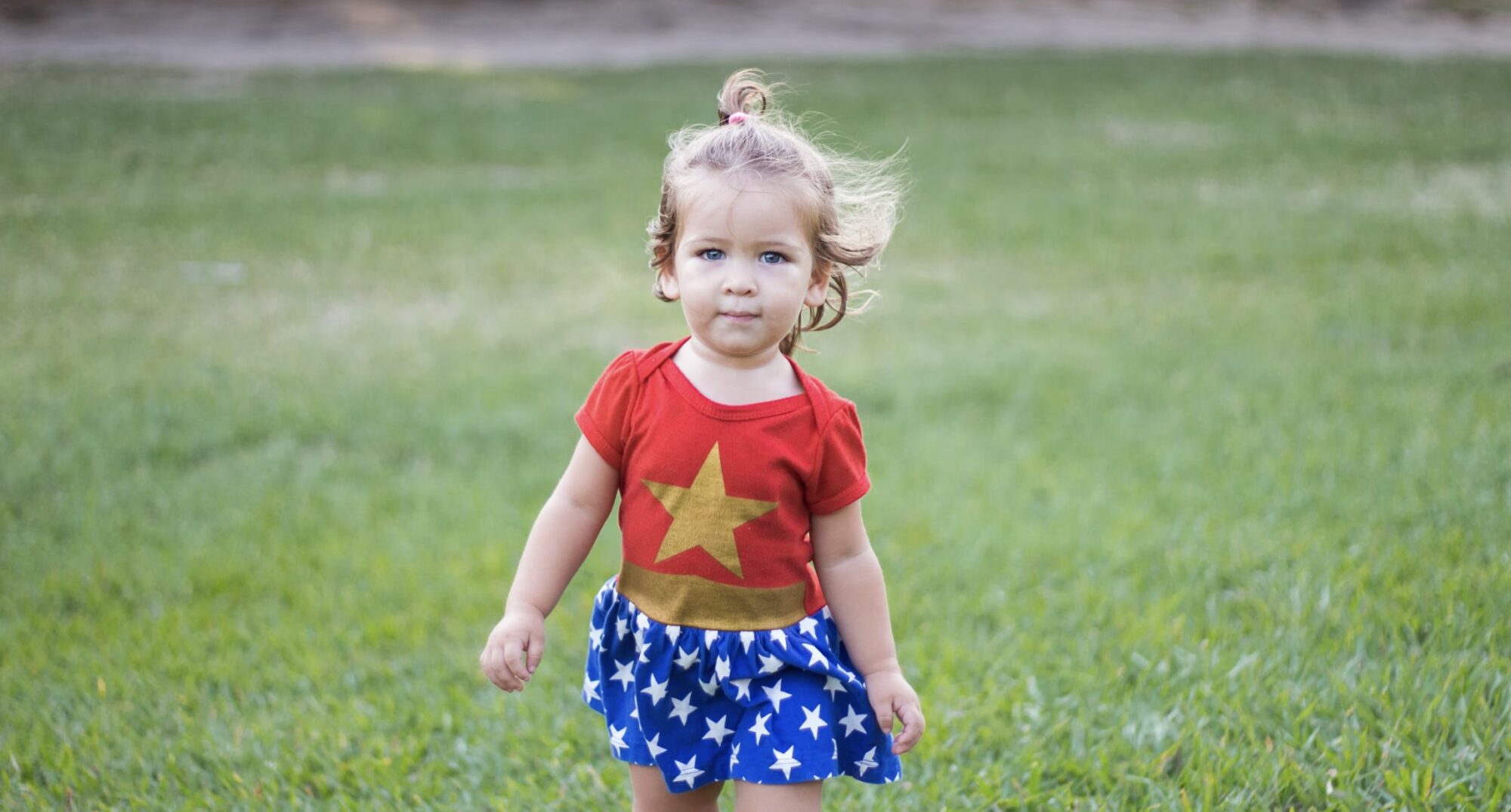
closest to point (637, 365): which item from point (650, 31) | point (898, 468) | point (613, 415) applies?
point (613, 415)

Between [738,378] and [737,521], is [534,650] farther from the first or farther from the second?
[738,378]

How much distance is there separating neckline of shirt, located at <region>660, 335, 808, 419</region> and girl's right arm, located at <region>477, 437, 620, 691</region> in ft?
0.60

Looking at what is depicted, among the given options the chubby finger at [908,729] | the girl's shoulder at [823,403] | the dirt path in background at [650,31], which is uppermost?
the girl's shoulder at [823,403]

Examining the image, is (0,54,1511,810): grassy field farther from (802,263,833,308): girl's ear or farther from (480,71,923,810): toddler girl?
(802,263,833,308): girl's ear

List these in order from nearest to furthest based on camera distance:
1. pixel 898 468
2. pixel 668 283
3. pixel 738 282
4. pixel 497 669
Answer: pixel 738 282 → pixel 497 669 → pixel 668 283 → pixel 898 468

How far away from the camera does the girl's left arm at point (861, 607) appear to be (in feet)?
7.14

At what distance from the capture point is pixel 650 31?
21.9m

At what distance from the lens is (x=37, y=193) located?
995 centimetres

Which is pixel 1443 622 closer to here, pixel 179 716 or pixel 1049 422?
pixel 1049 422

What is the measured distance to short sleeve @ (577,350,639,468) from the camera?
7.11 ft

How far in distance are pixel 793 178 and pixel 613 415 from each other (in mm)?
477

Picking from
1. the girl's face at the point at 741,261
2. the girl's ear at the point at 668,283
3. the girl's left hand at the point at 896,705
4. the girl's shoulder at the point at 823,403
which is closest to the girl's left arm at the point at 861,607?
the girl's left hand at the point at 896,705

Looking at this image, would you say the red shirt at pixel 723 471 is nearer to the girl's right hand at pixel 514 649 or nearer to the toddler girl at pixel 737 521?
the toddler girl at pixel 737 521

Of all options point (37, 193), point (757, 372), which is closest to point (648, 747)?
point (757, 372)
